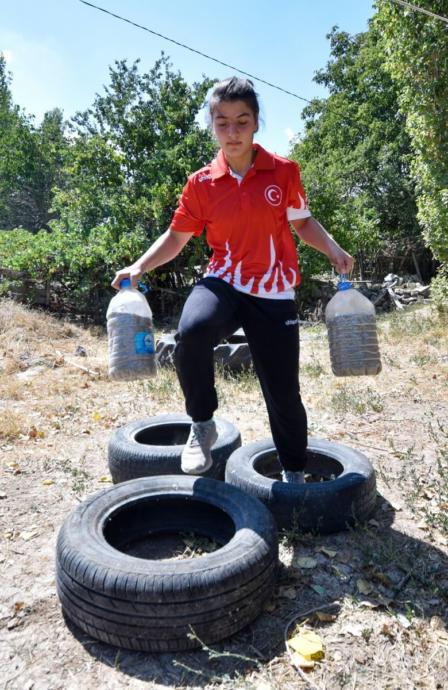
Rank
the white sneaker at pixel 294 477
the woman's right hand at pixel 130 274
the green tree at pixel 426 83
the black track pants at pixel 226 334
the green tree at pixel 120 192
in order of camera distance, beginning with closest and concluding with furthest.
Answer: the black track pants at pixel 226 334 → the woman's right hand at pixel 130 274 → the white sneaker at pixel 294 477 → the green tree at pixel 426 83 → the green tree at pixel 120 192

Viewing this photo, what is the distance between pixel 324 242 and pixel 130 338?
120cm

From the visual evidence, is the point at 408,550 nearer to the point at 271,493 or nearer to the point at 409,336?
the point at 271,493

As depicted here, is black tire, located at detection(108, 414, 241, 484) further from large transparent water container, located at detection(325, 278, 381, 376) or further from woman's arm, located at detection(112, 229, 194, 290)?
woman's arm, located at detection(112, 229, 194, 290)

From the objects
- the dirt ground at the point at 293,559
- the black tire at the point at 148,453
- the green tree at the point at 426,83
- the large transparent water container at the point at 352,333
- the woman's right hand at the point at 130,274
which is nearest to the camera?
the dirt ground at the point at 293,559

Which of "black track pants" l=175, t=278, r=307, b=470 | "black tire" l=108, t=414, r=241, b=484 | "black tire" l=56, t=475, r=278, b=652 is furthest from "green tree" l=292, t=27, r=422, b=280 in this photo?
"black tire" l=56, t=475, r=278, b=652

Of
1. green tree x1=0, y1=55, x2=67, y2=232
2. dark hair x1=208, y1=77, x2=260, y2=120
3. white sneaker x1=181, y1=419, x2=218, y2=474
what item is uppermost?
green tree x1=0, y1=55, x2=67, y2=232

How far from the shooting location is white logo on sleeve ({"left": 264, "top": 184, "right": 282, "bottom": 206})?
2709 millimetres

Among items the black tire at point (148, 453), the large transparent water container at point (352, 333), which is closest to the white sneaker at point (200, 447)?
the black tire at point (148, 453)

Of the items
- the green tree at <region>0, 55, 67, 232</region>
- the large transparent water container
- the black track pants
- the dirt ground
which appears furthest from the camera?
the green tree at <region>0, 55, 67, 232</region>

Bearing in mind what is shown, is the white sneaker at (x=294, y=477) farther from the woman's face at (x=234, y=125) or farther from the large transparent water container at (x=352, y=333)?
the woman's face at (x=234, y=125)

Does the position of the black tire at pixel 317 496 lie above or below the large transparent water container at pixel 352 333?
below

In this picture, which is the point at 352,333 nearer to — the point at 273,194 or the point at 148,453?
the point at 273,194

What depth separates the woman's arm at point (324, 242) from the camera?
290 cm

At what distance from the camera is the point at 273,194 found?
8.94 feet
